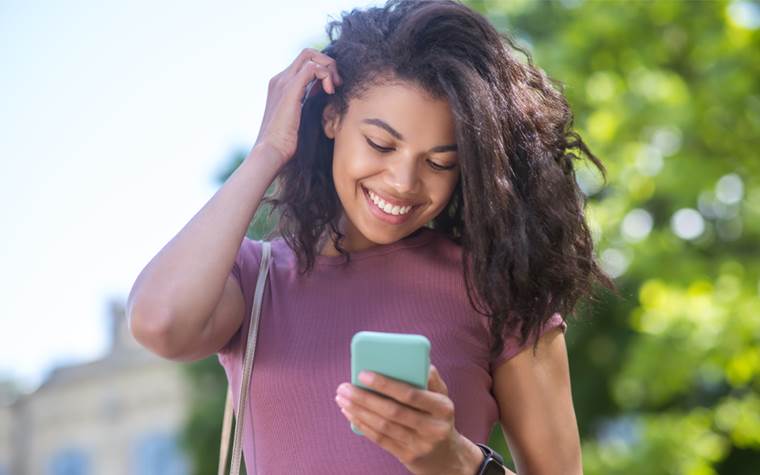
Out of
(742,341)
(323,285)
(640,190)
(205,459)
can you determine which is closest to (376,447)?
(323,285)

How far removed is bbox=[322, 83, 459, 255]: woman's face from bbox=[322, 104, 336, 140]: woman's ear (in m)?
0.11

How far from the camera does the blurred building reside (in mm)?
29859

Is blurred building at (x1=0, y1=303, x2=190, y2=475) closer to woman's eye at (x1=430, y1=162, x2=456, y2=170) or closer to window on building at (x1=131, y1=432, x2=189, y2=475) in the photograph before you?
window on building at (x1=131, y1=432, x2=189, y2=475)

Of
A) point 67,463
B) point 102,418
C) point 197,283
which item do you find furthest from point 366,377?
point 67,463

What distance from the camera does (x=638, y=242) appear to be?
392 inches

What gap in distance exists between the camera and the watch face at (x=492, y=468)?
199cm

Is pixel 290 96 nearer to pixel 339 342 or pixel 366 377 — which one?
pixel 339 342

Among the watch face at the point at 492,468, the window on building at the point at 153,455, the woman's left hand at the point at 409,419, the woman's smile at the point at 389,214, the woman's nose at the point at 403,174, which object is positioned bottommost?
→ the window on building at the point at 153,455

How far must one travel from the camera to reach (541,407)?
7.37ft

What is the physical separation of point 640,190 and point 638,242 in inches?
18.0

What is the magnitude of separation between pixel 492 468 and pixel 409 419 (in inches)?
11.8

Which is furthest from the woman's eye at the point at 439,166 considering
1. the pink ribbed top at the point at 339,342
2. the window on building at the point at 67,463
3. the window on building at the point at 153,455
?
the window on building at the point at 67,463

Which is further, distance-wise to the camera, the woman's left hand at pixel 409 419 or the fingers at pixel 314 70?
the fingers at pixel 314 70

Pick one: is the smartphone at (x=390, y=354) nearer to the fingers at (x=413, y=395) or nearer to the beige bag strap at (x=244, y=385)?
the fingers at (x=413, y=395)
